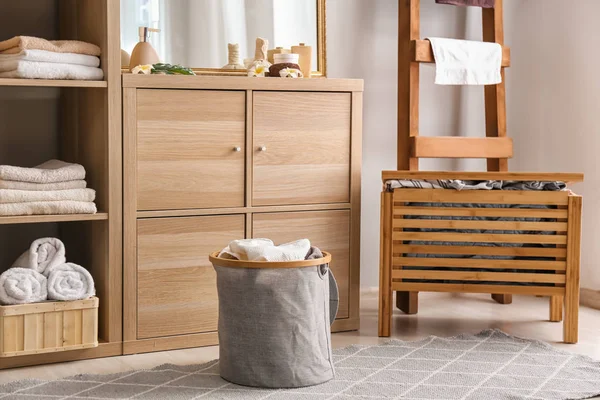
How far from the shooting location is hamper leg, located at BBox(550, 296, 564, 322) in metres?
2.73

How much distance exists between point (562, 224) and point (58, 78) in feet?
4.85

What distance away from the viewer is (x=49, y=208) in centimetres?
Answer: 217

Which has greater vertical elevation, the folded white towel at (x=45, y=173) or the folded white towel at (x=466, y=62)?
the folded white towel at (x=466, y=62)

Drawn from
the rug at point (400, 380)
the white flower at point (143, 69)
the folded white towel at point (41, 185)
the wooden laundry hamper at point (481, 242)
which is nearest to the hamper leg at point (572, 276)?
the wooden laundry hamper at point (481, 242)

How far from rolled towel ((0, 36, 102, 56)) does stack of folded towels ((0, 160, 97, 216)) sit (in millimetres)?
305

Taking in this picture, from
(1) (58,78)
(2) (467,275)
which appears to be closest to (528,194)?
(2) (467,275)

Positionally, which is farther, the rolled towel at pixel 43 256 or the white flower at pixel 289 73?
the white flower at pixel 289 73

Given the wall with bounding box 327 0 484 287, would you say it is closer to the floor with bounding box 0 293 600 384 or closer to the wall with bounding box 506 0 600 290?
the wall with bounding box 506 0 600 290

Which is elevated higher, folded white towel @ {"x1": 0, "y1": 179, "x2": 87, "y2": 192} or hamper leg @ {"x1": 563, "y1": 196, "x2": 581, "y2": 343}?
folded white towel @ {"x1": 0, "y1": 179, "x2": 87, "y2": 192}

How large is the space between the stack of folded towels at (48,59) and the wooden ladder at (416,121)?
1.08 meters

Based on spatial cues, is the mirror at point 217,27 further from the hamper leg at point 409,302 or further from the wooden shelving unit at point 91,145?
the hamper leg at point 409,302

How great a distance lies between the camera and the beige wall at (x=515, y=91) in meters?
3.02

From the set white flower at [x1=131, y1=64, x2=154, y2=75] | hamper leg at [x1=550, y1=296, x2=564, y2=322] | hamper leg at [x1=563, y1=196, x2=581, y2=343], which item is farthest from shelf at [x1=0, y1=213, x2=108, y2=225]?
hamper leg at [x1=550, y1=296, x2=564, y2=322]

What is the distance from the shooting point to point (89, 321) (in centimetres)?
220
